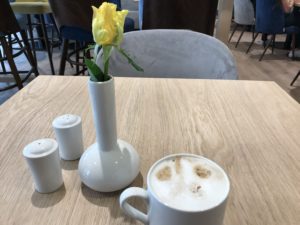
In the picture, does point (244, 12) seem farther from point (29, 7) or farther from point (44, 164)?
point (44, 164)

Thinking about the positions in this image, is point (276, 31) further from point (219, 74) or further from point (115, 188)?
point (115, 188)

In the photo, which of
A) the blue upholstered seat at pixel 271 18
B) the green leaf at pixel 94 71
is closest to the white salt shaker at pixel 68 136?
the green leaf at pixel 94 71

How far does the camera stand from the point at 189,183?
311mm

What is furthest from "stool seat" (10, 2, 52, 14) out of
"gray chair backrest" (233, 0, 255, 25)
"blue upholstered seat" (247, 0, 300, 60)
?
"gray chair backrest" (233, 0, 255, 25)

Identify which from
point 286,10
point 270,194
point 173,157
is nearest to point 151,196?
point 173,157

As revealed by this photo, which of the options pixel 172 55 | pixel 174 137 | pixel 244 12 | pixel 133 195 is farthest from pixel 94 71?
pixel 244 12

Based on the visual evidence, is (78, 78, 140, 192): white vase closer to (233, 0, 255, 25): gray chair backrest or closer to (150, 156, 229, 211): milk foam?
(150, 156, 229, 211): milk foam

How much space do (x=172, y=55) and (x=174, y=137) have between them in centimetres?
55

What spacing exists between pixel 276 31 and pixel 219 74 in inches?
116

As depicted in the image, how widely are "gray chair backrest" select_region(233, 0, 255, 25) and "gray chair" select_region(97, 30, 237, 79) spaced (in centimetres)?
339

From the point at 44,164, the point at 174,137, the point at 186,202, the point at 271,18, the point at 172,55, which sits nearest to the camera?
the point at 186,202

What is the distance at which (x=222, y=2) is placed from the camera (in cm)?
180

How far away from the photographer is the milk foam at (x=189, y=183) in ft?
0.93

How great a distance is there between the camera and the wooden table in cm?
39
